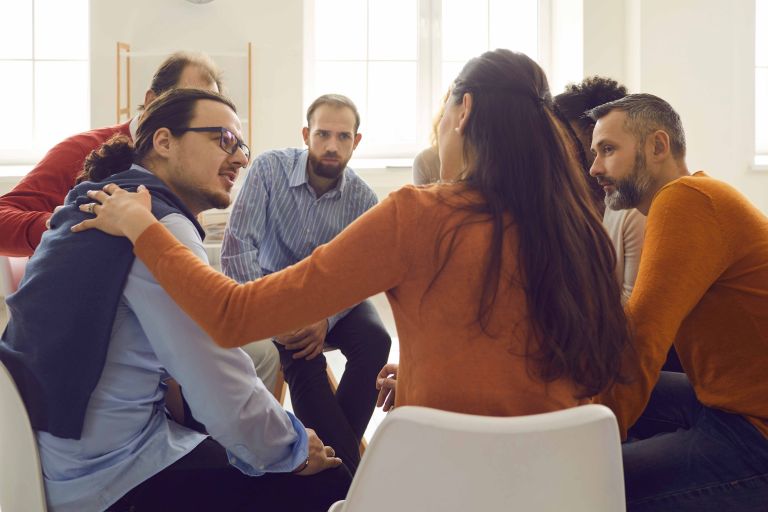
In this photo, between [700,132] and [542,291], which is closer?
[542,291]

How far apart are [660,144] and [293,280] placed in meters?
1.00

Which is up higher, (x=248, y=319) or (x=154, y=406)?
(x=248, y=319)

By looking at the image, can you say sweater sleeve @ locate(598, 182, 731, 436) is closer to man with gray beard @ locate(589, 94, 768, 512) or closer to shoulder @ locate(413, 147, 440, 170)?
man with gray beard @ locate(589, 94, 768, 512)

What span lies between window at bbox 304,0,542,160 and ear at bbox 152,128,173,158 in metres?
3.92

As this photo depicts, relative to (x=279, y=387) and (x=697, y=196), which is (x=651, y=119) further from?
(x=279, y=387)

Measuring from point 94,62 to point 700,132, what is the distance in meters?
4.09

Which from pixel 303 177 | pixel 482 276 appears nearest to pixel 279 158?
pixel 303 177

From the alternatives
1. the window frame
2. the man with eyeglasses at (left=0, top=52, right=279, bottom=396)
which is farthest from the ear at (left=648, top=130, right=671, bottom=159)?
the window frame

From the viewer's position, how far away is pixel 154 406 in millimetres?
1294

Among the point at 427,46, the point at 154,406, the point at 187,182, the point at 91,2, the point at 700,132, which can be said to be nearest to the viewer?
the point at 154,406

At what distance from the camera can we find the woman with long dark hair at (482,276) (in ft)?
3.49

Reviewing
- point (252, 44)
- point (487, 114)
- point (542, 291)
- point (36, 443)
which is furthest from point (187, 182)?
point (252, 44)

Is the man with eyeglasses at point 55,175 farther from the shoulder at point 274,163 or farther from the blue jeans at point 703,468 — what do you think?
the blue jeans at point 703,468

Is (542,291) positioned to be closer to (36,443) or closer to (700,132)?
(36,443)
